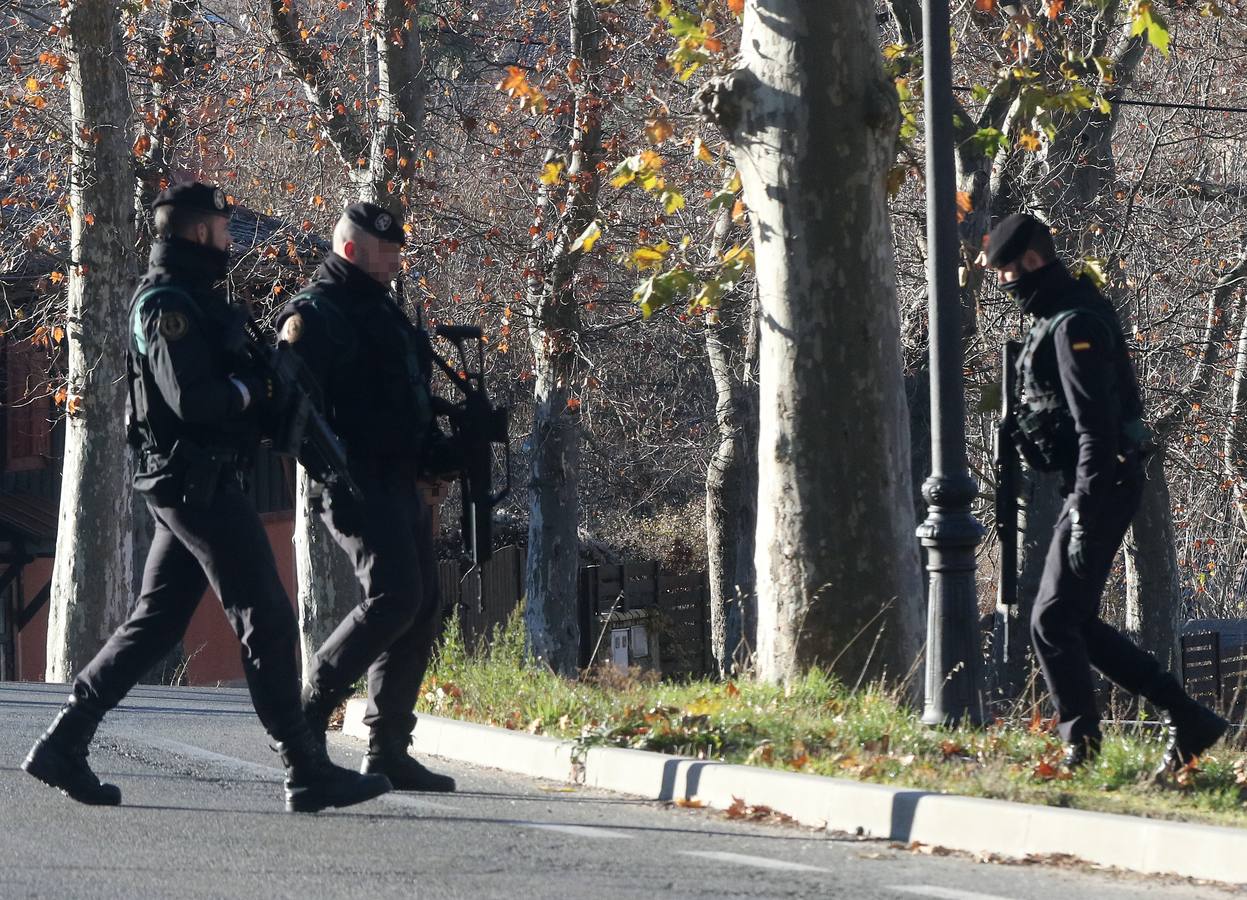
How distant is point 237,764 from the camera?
749 cm

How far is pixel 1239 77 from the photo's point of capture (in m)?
20.9

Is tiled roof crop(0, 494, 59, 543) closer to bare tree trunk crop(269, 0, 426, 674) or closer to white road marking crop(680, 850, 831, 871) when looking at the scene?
bare tree trunk crop(269, 0, 426, 674)

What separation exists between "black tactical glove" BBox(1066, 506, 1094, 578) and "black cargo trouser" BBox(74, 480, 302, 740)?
2622mm

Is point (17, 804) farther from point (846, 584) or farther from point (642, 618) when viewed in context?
point (642, 618)

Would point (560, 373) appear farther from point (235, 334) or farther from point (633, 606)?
point (235, 334)

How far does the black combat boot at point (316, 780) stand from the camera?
19.6 ft

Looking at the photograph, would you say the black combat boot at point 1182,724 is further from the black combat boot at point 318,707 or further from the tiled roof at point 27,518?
the tiled roof at point 27,518

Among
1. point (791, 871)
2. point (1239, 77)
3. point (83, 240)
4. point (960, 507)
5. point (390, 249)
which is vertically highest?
point (1239, 77)

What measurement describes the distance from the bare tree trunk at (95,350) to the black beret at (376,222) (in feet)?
34.3

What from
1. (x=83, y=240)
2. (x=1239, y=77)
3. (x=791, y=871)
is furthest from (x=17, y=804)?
(x=1239, y=77)

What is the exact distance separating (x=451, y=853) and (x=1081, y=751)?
89.5 inches

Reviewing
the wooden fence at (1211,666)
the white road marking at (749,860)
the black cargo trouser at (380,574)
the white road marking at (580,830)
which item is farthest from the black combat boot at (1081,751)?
the wooden fence at (1211,666)

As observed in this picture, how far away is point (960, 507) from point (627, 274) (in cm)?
1653

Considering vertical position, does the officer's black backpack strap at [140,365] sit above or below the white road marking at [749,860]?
above
